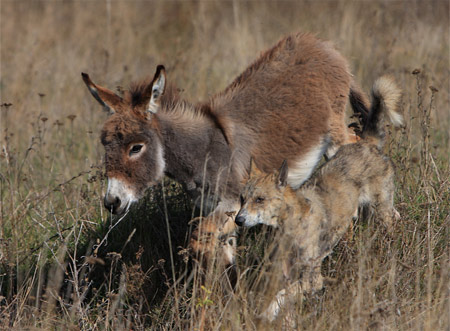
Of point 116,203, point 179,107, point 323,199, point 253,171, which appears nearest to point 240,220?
point 253,171

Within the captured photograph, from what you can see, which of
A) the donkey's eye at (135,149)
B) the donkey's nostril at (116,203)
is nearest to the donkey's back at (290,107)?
the donkey's eye at (135,149)

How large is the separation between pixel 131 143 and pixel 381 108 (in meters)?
2.13

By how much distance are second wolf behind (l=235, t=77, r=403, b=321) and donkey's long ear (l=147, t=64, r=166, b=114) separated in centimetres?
92

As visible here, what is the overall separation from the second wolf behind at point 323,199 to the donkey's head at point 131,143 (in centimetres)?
81

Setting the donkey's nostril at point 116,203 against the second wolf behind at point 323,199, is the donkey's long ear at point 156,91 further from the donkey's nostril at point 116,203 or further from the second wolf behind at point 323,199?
the second wolf behind at point 323,199

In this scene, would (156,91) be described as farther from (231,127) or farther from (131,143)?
(231,127)

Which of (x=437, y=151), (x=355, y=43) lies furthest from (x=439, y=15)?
(x=437, y=151)

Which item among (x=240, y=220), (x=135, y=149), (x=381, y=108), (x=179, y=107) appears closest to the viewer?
(x=240, y=220)

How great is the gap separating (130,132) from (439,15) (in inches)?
318

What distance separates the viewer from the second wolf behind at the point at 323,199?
414 centimetres

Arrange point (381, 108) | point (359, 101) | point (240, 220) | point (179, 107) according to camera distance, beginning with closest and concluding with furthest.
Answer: point (240, 220) < point (179, 107) < point (381, 108) < point (359, 101)

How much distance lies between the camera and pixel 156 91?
15.9 feet

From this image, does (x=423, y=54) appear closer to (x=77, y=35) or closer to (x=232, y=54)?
(x=232, y=54)

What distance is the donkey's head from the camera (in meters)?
4.67
